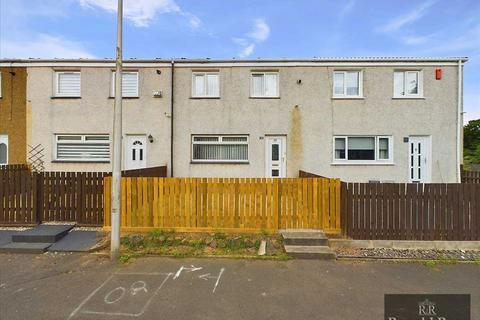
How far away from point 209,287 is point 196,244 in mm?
1726

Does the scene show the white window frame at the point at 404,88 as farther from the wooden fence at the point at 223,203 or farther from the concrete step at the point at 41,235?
the concrete step at the point at 41,235

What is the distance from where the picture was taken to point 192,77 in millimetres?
11445

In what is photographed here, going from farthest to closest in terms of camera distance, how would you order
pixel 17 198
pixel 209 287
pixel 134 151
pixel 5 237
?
pixel 134 151 < pixel 17 198 < pixel 5 237 < pixel 209 287

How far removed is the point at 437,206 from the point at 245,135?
282 inches

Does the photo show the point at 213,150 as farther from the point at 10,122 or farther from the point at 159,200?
the point at 10,122

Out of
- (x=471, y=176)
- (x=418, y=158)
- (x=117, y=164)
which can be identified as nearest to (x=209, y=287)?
(x=117, y=164)

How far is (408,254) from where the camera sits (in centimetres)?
548

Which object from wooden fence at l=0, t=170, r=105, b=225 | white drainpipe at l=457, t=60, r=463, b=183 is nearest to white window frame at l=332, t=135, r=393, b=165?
white drainpipe at l=457, t=60, r=463, b=183

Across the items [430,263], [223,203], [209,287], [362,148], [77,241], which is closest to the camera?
[209,287]

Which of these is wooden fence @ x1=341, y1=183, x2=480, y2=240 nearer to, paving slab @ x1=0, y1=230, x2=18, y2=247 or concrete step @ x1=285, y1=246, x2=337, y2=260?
concrete step @ x1=285, y1=246, x2=337, y2=260

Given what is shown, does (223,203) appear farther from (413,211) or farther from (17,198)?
(17,198)

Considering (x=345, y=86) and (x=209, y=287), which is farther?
(x=345, y=86)

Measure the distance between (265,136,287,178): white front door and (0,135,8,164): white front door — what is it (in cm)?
1122

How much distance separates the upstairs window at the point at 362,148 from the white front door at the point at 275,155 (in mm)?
2158
